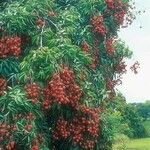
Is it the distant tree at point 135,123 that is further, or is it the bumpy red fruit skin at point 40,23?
the distant tree at point 135,123

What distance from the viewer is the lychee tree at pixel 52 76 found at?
11.2m

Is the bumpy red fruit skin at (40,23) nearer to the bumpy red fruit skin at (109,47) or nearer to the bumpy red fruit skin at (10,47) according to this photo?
the bumpy red fruit skin at (10,47)

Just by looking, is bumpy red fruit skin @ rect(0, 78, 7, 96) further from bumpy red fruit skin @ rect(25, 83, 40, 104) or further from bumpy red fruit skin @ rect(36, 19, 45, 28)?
bumpy red fruit skin @ rect(36, 19, 45, 28)

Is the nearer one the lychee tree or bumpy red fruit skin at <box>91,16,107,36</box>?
the lychee tree

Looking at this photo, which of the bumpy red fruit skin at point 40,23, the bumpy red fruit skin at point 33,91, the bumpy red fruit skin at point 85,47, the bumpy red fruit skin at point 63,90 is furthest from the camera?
the bumpy red fruit skin at point 85,47

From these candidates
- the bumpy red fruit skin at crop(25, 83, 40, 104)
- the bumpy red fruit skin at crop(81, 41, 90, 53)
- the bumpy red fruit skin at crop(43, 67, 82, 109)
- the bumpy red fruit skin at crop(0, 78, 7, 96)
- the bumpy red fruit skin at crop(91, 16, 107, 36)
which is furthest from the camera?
the bumpy red fruit skin at crop(91, 16, 107, 36)

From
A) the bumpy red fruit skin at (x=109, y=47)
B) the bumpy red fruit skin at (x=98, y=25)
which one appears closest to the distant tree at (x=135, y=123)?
the bumpy red fruit skin at (x=109, y=47)

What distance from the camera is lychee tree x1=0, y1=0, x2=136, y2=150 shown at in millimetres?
11211

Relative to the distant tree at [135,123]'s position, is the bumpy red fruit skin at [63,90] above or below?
below

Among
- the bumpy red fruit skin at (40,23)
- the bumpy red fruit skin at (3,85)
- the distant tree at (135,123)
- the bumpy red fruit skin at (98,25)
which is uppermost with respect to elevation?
the distant tree at (135,123)

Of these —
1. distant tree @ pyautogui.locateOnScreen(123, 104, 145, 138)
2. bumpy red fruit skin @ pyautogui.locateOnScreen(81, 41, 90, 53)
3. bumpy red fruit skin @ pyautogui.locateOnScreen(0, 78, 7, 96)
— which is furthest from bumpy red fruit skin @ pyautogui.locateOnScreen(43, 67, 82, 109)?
distant tree @ pyautogui.locateOnScreen(123, 104, 145, 138)

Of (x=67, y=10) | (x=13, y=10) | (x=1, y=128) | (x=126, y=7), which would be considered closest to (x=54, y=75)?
(x=1, y=128)

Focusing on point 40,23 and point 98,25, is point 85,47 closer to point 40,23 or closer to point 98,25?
point 98,25

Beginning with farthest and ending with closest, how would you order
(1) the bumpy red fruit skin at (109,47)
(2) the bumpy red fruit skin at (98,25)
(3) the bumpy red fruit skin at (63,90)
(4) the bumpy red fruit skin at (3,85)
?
(1) the bumpy red fruit skin at (109,47)
(2) the bumpy red fruit skin at (98,25)
(4) the bumpy red fruit skin at (3,85)
(3) the bumpy red fruit skin at (63,90)
